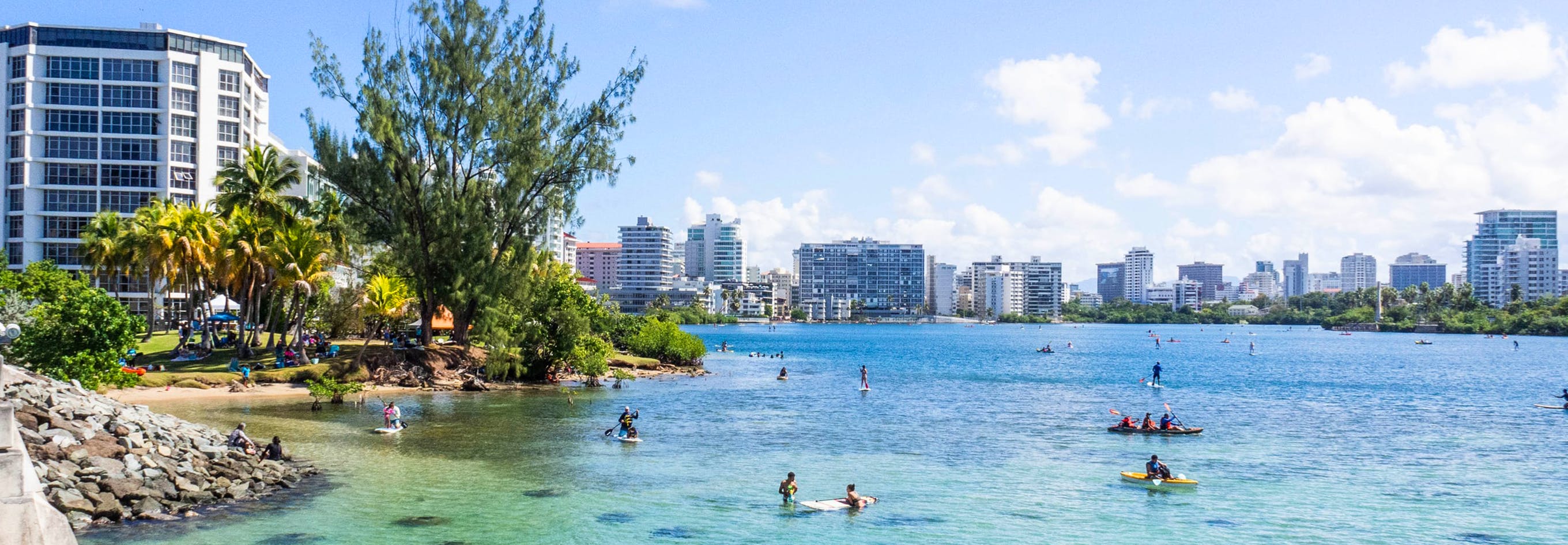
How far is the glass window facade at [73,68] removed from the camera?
298ft

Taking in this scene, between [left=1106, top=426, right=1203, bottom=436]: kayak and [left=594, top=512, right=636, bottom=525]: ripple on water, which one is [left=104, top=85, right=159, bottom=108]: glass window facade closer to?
[left=594, top=512, right=636, bottom=525]: ripple on water

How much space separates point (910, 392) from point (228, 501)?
4999 cm

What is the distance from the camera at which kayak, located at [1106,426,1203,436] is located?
45.1 m

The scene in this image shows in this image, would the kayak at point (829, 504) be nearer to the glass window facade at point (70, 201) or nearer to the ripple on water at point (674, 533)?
the ripple on water at point (674, 533)

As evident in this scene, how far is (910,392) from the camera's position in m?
70.4

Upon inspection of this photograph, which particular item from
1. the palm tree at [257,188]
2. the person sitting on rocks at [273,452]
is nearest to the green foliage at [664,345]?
the palm tree at [257,188]

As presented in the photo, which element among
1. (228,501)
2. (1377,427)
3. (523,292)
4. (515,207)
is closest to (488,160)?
(515,207)

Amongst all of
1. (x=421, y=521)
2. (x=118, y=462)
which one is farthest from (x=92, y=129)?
(x=421, y=521)

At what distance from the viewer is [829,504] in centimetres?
2825

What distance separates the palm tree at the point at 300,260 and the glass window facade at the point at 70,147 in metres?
46.4

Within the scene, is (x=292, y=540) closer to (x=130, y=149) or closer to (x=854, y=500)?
(x=854, y=500)

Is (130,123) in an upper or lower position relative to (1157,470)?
upper

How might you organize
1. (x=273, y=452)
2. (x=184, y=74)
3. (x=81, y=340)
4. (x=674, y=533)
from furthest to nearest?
(x=184, y=74) < (x=81, y=340) < (x=273, y=452) < (x=674, y=533)

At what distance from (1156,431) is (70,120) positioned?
312 ft
